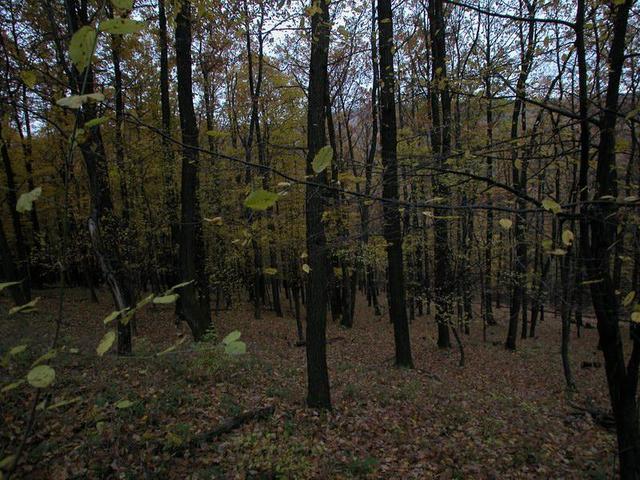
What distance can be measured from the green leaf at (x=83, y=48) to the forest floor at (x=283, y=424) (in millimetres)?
1237

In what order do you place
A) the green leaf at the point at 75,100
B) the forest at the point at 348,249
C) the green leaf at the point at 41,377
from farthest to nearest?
the forest at the point at 348,249 < the green leaf at the point at 41,377 < the green leaf at the point at 75,100

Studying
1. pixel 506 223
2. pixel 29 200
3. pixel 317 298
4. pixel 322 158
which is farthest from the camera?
pixel 317 298

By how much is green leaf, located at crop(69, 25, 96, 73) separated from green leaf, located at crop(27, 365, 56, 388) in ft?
2.41

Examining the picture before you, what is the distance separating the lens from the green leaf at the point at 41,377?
2.85 ft

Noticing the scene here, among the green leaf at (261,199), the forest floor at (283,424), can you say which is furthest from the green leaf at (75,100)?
the forest floor at (283,424)

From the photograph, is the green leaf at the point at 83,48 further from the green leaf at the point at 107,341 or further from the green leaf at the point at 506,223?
the green leaf at the point at 506,223

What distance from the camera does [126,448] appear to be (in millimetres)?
3830

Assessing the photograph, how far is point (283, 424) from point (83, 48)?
5.29 meters

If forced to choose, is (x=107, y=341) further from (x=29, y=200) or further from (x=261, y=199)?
(x=261, y=199)

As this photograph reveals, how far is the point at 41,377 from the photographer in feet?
2.94

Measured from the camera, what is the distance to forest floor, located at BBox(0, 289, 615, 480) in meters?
3.84

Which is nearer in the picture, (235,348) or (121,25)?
(121,25)

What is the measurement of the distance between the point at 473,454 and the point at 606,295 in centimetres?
326

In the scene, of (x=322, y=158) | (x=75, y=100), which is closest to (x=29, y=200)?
(x=75, y=100)
